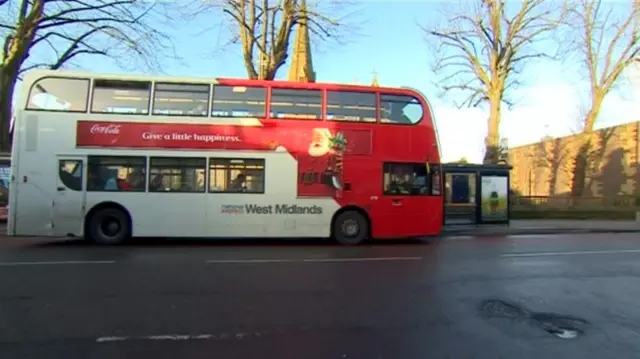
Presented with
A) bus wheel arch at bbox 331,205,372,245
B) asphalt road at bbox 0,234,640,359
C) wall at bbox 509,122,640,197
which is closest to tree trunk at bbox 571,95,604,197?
wall at bbox 509,122,640,197

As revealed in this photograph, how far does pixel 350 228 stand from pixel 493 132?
16966mm

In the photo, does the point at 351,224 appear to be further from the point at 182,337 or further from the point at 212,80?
the point at 182,337

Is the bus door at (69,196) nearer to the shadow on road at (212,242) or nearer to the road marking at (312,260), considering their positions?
the shadow on road at (212,242)

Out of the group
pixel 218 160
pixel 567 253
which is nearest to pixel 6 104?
pixel 218 160

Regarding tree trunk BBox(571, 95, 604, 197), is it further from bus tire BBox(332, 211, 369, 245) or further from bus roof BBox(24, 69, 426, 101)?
bus tire BBox(332, 211, 369, 245)

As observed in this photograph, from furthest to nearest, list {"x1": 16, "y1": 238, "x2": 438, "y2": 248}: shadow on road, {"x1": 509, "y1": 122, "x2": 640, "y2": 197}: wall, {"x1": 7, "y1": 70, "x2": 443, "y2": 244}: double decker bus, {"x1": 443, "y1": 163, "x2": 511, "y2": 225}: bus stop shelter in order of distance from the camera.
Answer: {"x1": 509, "y1": 122, "x2": 640, "y2": 197}: wall, {"x1": 443, "y1": 163, "x2": 511, "y2": 225}: bus stop shelter, {"x1": 16, "y1": 238, "x2": 438, "y2": 248}: shadow on road, {"x1": 7, "y1": 70, "x2": 443, "y2": 244}: double decker bus

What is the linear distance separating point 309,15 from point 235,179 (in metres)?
12.0

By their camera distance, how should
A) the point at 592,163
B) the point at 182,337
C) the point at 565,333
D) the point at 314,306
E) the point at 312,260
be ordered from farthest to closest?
the point at 592,163 → the point at 312,260 → the point at 314,306 → the point at 565,333 → the point at 182,337

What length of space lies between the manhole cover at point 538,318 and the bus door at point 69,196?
10.2 meters

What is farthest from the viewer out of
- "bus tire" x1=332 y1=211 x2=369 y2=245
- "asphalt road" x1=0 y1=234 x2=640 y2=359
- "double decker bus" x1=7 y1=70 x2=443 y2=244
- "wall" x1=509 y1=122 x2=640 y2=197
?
"wall" x1=509 y1=122 x2=640 y2=197

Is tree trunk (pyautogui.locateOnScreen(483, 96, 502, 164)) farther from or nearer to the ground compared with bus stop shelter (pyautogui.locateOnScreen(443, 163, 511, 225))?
farther from the ground

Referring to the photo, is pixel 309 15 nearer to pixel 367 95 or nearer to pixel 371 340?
pixel 367 95

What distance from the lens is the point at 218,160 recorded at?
1391cm

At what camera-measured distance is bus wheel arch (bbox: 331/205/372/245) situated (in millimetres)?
14352
